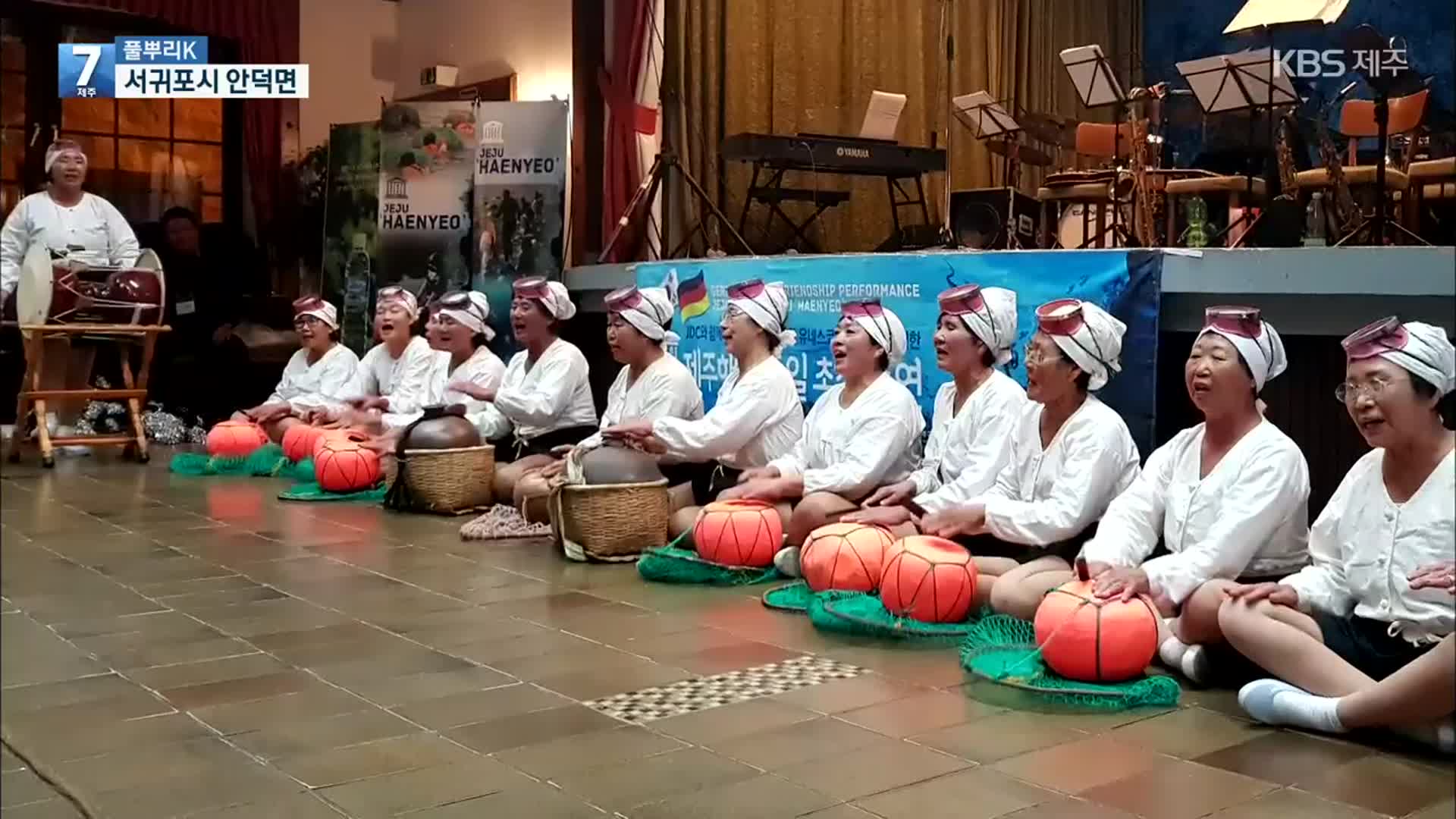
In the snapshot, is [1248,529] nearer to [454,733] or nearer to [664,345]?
[454,733]

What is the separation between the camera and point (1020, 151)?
26.8 feet

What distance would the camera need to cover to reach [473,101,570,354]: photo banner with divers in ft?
21.8

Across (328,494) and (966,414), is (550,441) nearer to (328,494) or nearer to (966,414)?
→ (328,494)

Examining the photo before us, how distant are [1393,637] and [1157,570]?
0.57m

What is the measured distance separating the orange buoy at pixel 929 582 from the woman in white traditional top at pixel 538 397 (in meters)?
2.37

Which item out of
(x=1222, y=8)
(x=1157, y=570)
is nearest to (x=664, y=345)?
(x=1222, y=8)

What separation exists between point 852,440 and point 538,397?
5.77 ft

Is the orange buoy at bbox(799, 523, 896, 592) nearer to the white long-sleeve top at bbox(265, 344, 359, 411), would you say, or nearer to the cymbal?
the white long-sleeve top at bbox(265, 344, 359, 411)

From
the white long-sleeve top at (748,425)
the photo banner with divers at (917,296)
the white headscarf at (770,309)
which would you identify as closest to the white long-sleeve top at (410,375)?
the photo banner with divers at (917,296)

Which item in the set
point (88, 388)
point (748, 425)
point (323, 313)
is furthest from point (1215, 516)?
point (88, 388)

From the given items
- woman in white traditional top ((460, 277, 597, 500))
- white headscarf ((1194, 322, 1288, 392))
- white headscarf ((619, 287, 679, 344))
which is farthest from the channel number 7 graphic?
woman in white traditional top ((460, 277, 597, 500))

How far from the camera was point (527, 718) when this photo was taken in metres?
2.84

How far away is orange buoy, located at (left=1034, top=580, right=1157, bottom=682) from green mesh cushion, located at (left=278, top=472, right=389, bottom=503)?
11.4ft

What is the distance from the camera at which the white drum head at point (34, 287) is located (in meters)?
0.91
